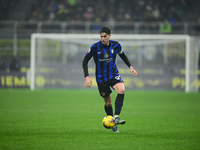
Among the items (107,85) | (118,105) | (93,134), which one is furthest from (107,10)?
(93,134)

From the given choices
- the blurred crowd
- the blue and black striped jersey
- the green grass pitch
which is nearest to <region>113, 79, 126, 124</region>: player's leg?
the blue and black striped jersey

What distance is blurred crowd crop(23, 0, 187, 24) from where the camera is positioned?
23.9 metres

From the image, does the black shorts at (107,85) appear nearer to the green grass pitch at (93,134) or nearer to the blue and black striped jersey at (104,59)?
the blue and black striped jersey at (104,59)

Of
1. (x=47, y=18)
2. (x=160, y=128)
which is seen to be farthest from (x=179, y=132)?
(x=47, y=18)

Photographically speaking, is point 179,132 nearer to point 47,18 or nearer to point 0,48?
point 0,48

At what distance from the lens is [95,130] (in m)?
6.25

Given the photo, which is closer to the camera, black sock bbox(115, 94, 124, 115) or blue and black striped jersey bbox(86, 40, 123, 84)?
black sock bbox(115, 94, 124, 115)

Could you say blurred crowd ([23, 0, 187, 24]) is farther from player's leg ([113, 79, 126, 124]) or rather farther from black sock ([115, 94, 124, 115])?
black sock ([115, 94, 124, 115])

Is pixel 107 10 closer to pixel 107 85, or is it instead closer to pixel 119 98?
pixel 107 85

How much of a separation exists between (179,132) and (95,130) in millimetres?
1491

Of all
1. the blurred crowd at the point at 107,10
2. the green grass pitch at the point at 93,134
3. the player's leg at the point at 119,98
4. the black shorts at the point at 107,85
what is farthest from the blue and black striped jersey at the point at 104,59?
the blurred crowd at the point at 107,10

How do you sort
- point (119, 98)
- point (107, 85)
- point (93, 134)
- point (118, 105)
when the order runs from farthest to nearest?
point (107, 85), point (119, 98), point (118, 105), point (93, 134)

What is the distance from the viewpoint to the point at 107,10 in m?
24.5

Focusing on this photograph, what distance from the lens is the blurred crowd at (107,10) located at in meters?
23.9
